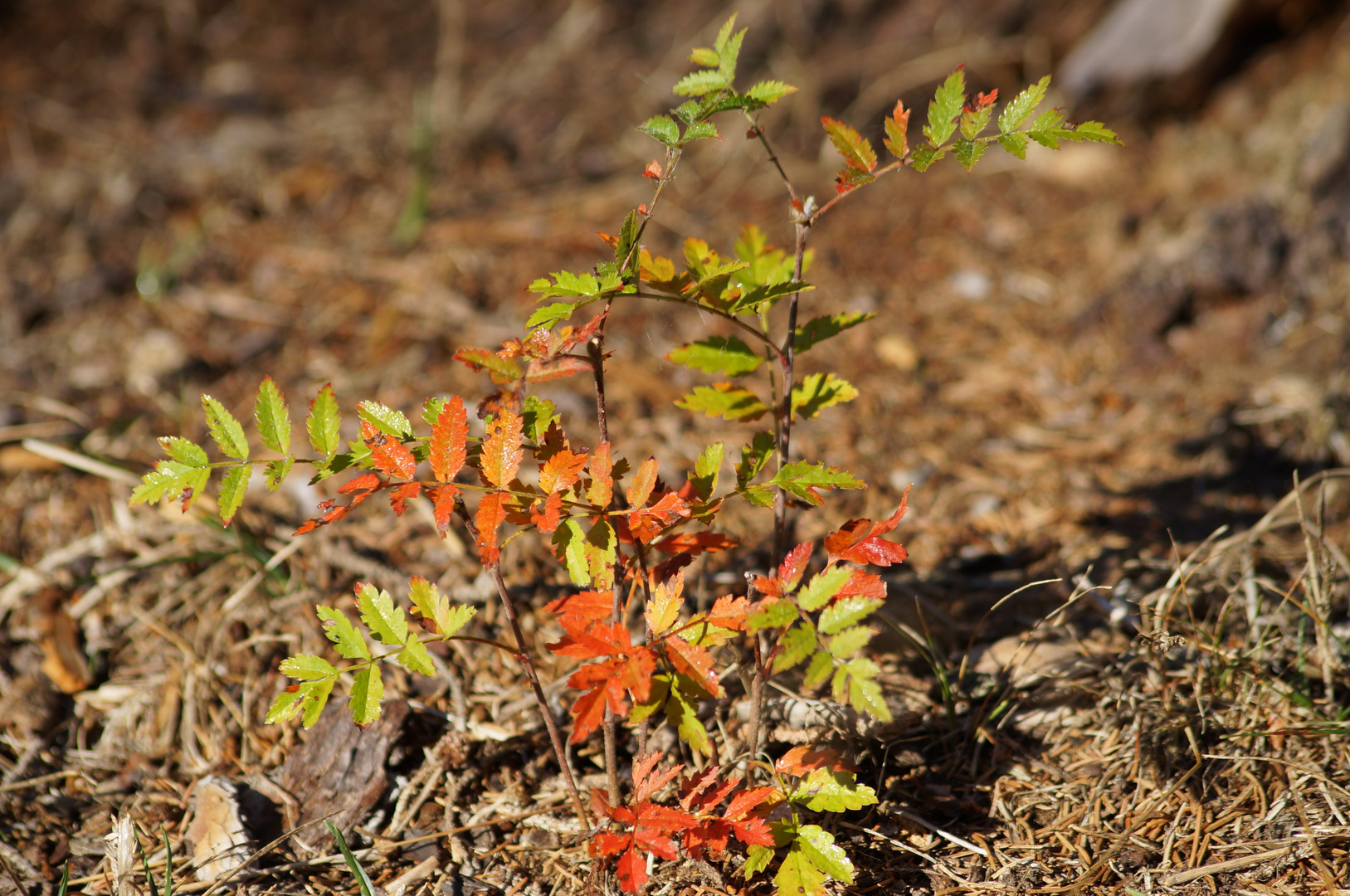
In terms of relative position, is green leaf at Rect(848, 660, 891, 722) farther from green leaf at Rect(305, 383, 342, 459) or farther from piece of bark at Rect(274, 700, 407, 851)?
piece of bark at Rect(274, 700, 407, 851)

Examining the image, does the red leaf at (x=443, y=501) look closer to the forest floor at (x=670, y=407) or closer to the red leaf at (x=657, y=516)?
the red leaf at (x=657, y=516)

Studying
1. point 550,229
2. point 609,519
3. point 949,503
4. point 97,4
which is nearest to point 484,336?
point 550,229

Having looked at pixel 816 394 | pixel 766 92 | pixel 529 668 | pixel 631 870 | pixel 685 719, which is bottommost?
pixel 631 870

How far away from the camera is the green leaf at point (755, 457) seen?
1352 millimetres

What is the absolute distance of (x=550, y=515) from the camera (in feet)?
3.82

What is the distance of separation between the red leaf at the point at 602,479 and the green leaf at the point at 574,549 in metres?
0.06

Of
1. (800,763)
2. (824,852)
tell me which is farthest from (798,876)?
(800,763)

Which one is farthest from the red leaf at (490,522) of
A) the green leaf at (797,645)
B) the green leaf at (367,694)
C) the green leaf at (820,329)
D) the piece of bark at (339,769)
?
the piece of bark at (339,769)

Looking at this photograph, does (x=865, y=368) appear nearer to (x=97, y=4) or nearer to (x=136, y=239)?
(x=136, y=239)

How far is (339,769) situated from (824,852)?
39.9 inches

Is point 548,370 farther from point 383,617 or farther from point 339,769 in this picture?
point 339,769

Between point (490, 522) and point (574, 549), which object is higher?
point (490, 522)

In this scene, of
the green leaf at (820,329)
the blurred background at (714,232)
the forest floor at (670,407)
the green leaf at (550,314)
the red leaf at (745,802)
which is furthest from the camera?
the blurred background at (714,232)

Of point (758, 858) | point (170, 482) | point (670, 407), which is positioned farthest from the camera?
point (670, 407)
